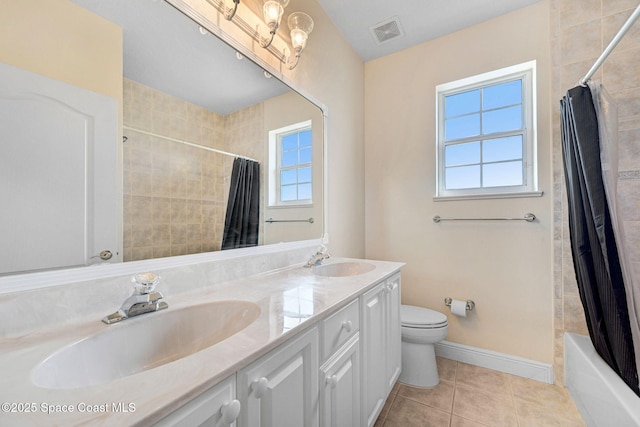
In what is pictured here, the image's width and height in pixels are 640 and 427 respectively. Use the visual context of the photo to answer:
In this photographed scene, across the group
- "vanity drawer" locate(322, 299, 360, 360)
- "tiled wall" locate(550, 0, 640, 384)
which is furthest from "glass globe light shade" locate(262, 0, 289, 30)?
"tiled wall" locate(550, 0, 640, 384)

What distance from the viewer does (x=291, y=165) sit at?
1.58 metres

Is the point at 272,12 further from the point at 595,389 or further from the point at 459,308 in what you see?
the point at 595,389

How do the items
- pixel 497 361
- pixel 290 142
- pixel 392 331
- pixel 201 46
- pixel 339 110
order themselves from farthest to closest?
pixel 339 110 → pixel 497 361 → pixel 290 142 → pixel 392 331 → pixel 201 46

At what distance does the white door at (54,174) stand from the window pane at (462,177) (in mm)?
2162

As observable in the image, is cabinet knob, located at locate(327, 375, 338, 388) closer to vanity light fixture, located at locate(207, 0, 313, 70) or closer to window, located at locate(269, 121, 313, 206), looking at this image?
window, located at locate(269, 121, 313, 206)

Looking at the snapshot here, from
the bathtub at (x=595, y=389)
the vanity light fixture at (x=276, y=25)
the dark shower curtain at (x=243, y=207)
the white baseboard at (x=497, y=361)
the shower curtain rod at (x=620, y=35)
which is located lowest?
the white baseboard at (x=497, y=361)

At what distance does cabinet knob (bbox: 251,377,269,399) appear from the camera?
1.87 feet

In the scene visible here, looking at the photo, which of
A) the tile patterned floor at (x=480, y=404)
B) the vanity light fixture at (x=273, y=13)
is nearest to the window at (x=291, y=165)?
the vanity light fixture at (x=273, y=13)

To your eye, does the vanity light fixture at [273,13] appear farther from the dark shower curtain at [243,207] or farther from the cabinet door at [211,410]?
the cabinet door at [211,410]

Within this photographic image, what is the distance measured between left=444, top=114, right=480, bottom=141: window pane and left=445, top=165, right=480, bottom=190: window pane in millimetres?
269

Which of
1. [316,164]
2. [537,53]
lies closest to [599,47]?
[537,53]

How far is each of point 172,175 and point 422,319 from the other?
1699mm

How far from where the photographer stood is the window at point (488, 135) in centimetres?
189

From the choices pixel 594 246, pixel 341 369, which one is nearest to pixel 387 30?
pixel 594 246
